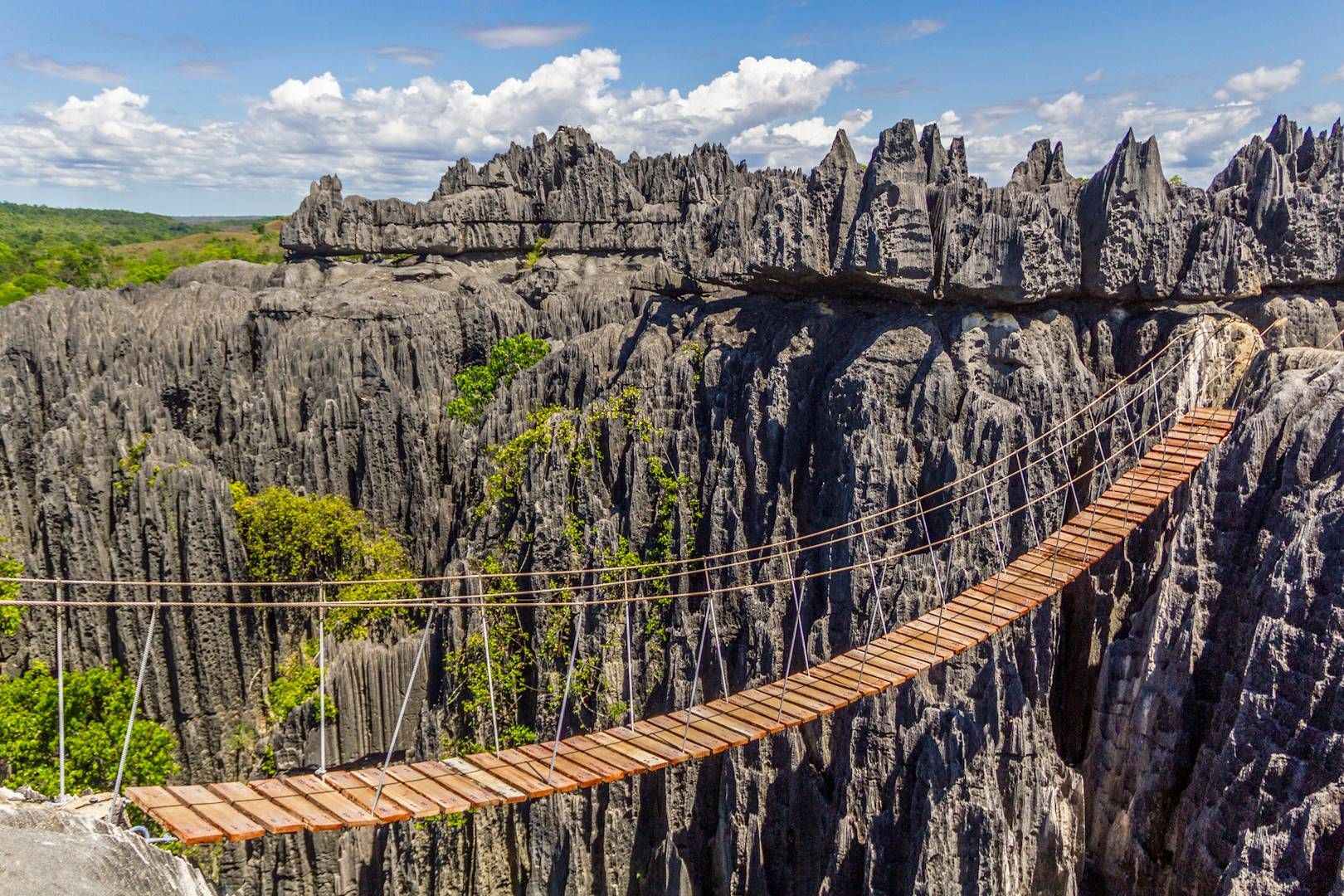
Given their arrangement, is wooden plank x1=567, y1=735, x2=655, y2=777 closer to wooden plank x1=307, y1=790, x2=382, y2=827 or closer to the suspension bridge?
the suspension bridge

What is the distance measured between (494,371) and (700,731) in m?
25.5

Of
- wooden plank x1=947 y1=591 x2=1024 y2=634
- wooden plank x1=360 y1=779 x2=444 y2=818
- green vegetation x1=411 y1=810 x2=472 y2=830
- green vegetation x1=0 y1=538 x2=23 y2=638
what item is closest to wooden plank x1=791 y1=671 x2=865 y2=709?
wooden plank x1=947 y1=591 x2=1024 y2=634

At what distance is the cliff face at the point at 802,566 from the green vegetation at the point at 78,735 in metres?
0.95

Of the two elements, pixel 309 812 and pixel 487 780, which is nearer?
pixel 309 812

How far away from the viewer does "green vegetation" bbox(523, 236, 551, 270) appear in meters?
48.1

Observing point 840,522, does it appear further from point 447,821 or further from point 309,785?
point 309,785

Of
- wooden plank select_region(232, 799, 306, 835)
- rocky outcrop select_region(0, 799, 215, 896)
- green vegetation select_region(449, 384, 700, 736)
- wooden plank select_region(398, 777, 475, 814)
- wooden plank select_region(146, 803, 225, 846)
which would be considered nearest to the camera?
rocky outcrop select_region(0, 799, 215, 896)

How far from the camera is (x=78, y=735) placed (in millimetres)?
23172


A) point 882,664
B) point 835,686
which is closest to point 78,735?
point 835,686

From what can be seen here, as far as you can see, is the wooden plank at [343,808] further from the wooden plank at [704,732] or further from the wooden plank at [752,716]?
the wooden plank at [752,716]

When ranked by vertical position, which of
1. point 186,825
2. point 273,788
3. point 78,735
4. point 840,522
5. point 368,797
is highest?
point 840,522

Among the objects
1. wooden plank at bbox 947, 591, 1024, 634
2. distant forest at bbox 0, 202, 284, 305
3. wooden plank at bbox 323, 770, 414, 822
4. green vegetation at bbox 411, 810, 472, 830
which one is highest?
distant forest at bbox 0, 202, 284, 305

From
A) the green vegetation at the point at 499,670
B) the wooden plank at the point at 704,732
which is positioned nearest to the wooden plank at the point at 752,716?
the wooden plank at the point at 704,732

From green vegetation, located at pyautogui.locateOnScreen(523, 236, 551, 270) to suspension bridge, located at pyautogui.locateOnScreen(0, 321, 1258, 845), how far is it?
1106 inches
